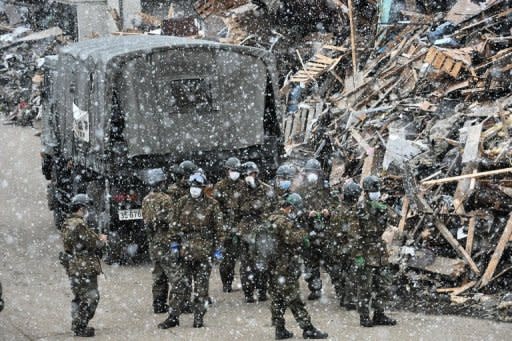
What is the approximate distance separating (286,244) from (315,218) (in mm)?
1542

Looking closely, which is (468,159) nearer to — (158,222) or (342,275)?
(342,275)

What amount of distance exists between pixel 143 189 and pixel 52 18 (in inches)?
1093

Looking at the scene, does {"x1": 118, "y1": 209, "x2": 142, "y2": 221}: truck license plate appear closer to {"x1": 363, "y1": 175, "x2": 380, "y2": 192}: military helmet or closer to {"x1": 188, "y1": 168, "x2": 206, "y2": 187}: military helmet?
{"x1": 188, "y1": 168, "x2": 206, "y2": 187}: military helmet

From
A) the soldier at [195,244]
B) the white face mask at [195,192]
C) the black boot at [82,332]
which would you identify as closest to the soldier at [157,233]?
the soldier at [195,244]

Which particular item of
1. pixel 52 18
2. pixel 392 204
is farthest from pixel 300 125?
pixel 52 18

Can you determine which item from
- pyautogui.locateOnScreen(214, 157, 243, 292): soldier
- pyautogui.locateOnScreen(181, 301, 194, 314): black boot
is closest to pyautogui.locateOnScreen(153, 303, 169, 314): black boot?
pyautogui.locateOnScreen(181, 301, 194, 314): black boot

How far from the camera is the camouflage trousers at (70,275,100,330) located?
30.0ft

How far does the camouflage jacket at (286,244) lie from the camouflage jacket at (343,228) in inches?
30.3

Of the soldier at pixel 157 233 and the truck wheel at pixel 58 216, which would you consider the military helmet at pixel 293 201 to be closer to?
the soldier at pixel 157 233

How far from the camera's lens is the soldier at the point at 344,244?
380 inches

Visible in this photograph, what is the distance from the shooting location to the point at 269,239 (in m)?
9.03

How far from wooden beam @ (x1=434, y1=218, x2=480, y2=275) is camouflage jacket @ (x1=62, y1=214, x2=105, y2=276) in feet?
15.6

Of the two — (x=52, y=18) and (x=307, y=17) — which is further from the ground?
(x=307, y=17)

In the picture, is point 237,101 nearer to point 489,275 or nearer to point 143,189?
point 143,189
